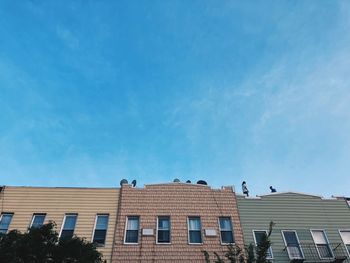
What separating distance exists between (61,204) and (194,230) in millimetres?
6947

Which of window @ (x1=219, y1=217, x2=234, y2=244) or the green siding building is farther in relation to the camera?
window @ (x1=219, y1=217, x2=234, y2=244)

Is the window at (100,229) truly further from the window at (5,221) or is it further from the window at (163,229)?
the window at (5,221)

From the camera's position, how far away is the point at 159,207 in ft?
57.9

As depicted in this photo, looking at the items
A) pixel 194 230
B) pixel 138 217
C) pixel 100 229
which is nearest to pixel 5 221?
pixel 100 229

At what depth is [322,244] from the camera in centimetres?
1692

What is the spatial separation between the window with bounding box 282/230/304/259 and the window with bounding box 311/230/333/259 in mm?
935

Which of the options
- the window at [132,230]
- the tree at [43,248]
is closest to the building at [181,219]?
the window at [132,230]

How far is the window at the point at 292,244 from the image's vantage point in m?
16.3

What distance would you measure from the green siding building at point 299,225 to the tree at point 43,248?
8.65m

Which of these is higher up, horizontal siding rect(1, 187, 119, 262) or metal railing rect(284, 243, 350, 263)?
horizontal siding rect(1, 187, 119, 262)

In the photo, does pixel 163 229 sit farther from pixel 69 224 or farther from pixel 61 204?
pixel 61 204

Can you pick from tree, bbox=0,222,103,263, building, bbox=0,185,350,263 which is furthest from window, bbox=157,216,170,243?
tree, bbox=0,222,103,263

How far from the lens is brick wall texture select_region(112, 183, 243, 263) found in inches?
619

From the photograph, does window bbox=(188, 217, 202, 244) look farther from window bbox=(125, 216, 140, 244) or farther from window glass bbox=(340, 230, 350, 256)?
window glass bbox=(340, 230, 350, 256)
